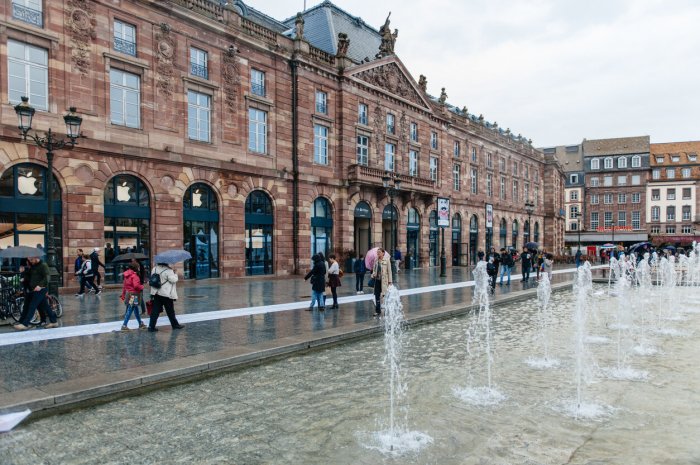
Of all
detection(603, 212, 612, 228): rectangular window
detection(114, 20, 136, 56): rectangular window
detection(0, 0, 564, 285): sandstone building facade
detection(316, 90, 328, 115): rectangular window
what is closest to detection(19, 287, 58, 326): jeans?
detection(0, 0, 564, 285): sandstone building facade

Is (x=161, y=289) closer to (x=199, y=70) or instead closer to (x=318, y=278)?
(x=318, y=278)

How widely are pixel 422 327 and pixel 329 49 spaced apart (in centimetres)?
2549

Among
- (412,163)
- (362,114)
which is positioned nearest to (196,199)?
(362,114)

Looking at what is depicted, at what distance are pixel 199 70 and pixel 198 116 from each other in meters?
2.25

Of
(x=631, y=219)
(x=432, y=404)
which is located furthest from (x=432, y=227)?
(x=631, y=219)

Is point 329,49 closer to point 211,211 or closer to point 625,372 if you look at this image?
point 211,211

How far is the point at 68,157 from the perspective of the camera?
1877 centimetres

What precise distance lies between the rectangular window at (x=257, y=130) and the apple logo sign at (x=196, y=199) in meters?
3.99

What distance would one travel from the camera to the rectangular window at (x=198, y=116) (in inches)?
913

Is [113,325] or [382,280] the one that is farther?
[382,280]

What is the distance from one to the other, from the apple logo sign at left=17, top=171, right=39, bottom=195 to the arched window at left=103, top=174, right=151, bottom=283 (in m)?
2.60

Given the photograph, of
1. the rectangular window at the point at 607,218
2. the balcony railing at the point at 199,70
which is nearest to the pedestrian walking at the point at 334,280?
the balcony railing at the point at 199,70

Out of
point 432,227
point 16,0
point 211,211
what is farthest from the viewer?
point 432,227

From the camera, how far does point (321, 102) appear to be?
30047 millimetres
